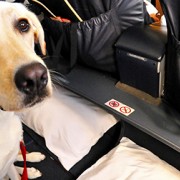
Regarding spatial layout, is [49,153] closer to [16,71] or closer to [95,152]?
[95,152]

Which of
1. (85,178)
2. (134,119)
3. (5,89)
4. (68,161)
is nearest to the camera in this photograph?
(5,89)

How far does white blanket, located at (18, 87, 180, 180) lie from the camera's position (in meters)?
1.17

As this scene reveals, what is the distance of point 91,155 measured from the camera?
1.46 metres

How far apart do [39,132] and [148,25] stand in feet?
2.58

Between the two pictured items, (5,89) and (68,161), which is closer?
(5,89)

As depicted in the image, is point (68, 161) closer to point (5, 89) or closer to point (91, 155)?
point (91, 155)

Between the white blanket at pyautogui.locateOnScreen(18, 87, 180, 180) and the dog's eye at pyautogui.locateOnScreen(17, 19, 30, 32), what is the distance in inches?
12.4

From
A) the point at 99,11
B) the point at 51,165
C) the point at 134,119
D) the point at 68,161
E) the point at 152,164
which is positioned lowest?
the point at 51,165

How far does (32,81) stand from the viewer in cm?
76

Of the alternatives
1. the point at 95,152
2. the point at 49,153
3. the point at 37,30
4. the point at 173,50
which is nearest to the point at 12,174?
the point at 49,153

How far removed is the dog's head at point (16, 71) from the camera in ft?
2.47


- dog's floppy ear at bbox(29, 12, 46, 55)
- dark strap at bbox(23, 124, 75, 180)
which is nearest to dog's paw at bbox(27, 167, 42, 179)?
dark strap at bbox(23, 124, 75, 180)

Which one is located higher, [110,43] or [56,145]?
[110,43]

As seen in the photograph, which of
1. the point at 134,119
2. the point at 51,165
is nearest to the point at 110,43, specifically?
the point at 134,119
